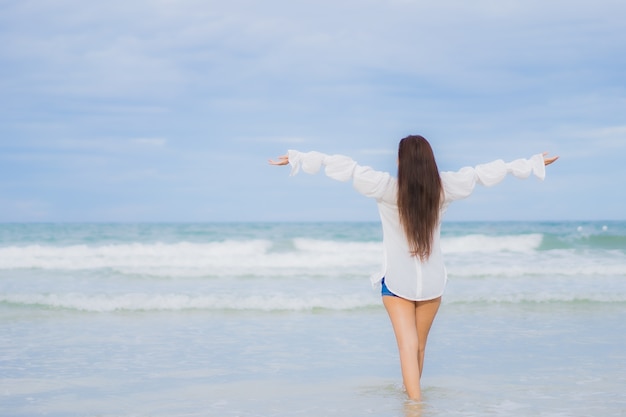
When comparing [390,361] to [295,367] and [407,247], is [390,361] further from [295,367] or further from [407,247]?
[407,247]

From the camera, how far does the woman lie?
4547 mm

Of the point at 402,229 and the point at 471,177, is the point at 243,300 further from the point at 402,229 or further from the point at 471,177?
the point at 471,177

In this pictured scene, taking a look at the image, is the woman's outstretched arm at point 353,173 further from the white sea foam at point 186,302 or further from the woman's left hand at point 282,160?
the white sea foam at point 186,302

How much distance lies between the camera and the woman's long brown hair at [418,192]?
14.9ft

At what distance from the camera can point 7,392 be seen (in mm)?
6059

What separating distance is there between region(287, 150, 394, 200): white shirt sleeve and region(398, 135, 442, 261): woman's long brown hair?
0.10 meters

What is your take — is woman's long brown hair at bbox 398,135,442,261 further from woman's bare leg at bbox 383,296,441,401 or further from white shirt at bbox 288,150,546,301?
woman's bare leg at bbox 383,296,441,401

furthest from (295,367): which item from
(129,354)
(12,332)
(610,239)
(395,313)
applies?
(610,239)

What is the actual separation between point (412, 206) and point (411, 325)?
82 centimetres

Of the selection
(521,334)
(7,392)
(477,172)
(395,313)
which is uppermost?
(477,172)

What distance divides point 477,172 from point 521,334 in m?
4.41

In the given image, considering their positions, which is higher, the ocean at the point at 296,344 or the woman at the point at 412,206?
the woman at the point at 412,206

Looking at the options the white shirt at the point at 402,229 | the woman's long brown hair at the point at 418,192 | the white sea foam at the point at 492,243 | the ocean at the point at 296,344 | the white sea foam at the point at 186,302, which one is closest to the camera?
the woman's long brown hair at the point at 418,192

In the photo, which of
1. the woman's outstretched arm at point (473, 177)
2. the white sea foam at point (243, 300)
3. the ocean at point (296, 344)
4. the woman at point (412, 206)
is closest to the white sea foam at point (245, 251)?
the ocean at point (296, 344)
